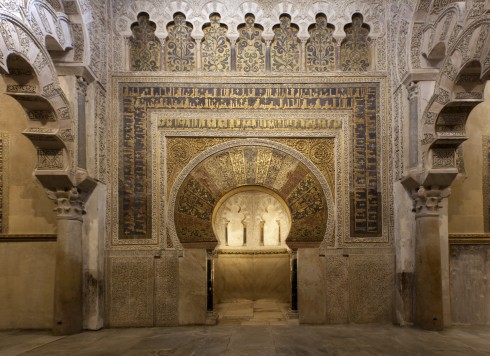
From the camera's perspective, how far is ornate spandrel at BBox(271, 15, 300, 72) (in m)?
7.50

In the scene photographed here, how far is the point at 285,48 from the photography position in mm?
7531

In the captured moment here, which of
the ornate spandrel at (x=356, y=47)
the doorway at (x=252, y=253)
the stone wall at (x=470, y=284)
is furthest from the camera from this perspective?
the doorway at (x=252, y=253)

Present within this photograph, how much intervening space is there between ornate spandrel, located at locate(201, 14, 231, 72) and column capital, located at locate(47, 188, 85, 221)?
2.84 metres

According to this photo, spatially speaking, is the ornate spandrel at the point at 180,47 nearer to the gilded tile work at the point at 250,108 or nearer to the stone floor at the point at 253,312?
the gilded tile work at the point at 250,108

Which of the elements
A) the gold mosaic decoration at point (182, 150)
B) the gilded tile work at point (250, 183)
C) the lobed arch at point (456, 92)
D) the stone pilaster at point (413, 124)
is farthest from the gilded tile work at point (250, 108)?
the lobed arch at point (456, 92)

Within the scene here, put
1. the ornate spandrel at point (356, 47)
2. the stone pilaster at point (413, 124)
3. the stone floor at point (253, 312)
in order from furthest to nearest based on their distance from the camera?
the ornate spandrel at point (356, 47) < the stone floor at point (253, 312) < the stone pilaster at point (413, 124)

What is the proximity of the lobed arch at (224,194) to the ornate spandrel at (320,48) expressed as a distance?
1.46 metres

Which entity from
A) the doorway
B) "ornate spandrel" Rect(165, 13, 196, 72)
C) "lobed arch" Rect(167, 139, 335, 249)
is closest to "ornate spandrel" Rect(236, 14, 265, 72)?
"ornate spandrel" Rect(165, 13, 196, 72)

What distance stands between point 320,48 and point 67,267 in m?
5.09

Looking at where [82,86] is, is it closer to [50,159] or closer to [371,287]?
[50,159]

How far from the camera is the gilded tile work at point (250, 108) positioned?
723 centimetres

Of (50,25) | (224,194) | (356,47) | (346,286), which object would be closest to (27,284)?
(224,194)

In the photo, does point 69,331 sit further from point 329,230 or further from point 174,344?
point 329,230

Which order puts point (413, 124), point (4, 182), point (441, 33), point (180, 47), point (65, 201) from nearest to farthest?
1. point (441, 33)
2. point (65, 201)
3. point (413, 124)
4. point (4, 182)
5. point (180, 47)
